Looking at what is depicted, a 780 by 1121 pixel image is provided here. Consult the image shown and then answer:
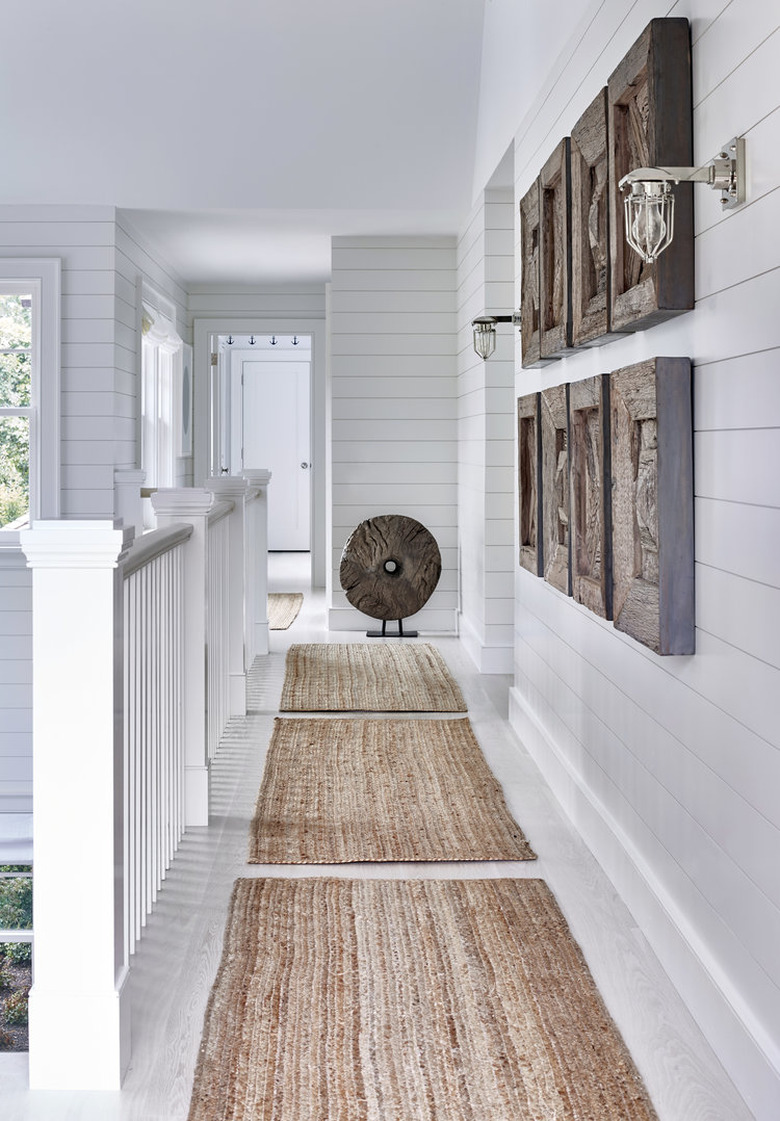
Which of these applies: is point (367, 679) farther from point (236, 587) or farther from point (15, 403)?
point (15, 403)

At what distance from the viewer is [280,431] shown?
506 inches

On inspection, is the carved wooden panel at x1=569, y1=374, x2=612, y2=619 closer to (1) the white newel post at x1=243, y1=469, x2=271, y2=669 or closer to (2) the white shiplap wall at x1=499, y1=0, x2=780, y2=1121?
(2) the white shiplap wall at x1=499, y1=0, x2=780, y2=1121

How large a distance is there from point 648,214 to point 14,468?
500 cm

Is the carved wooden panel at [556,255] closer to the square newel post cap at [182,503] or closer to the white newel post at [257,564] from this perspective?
the square newel post cap at [182,503]

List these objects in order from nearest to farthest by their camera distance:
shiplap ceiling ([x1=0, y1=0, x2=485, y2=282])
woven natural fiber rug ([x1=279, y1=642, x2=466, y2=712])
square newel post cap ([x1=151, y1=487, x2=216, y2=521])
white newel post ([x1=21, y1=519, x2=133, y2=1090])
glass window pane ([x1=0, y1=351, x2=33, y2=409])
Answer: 1. white newel post ([x1=21, y1=519, x2=133, y2=1090])
2. square newel post cap ([x1=151, y1=487, x2=216, y2=521])
3. woven natural fiber rug ([x1=279, y1=642, x2=466, y2=712])
4. shiplap ceiling ([x1=0, y1=0, x2=485, y2=282])
5. glass window pane ([x1=0, y1=351, x2=33, y2=409])

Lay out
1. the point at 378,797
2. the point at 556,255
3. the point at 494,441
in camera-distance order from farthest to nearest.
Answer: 1. the point at 494,441
2. the point at 378,797
3. the point at 556,255

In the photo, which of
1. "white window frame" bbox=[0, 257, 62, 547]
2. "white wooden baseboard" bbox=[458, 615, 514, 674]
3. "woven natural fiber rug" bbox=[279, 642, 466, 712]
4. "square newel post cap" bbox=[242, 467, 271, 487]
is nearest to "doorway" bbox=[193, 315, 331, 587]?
"woven natural fiber rug" bbox=[279, 642, 466, 712]

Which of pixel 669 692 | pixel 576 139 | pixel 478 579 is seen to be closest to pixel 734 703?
pixel 669 692

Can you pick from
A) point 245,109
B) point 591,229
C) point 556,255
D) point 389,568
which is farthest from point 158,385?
point 591,229

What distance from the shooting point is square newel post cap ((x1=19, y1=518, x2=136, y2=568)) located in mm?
1839

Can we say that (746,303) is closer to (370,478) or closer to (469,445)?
(469,445)

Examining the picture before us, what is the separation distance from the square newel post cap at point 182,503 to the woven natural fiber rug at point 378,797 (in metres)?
0.93

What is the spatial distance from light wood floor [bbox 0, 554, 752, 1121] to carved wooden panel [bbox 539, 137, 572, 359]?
1426 millimetres

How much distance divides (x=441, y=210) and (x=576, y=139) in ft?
10.7
